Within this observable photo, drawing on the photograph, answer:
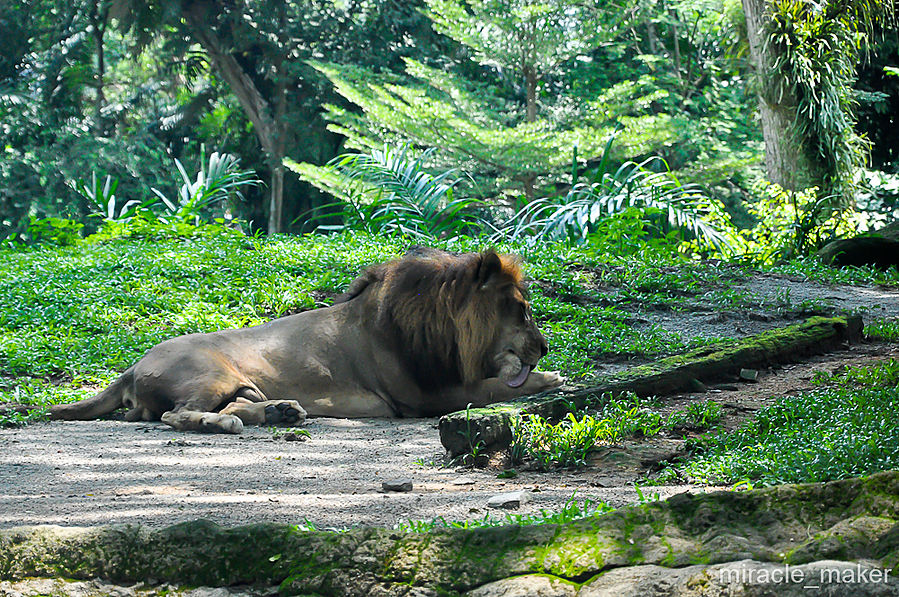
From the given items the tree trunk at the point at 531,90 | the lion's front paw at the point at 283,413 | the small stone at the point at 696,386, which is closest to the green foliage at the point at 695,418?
the small stone at the point at 696,386

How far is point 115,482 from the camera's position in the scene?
3998 millimetres

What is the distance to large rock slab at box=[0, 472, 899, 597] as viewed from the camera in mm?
2143

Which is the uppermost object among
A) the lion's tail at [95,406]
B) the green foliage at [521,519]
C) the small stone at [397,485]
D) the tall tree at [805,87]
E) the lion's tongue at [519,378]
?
the tall tree at [805,87]

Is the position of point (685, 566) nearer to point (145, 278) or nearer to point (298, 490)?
point (298, 490)

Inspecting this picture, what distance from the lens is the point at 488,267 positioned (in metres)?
5.64

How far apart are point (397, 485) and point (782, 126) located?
38.4 feet

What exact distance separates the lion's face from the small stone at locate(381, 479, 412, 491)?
196 centimetres

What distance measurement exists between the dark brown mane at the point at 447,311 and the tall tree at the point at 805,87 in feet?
30.7

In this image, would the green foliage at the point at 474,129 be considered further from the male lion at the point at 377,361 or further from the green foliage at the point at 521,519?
the green foliage at the point at 521,519

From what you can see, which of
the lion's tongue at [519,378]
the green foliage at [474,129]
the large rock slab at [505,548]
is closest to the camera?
the large rock slab at [505,548]

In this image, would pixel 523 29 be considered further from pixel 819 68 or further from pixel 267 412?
pixel 267 412

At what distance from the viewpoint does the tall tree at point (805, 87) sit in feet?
44.3

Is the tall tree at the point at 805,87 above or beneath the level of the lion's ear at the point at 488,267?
above

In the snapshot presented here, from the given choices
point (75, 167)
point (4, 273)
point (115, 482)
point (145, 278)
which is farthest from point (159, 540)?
point (75, 167)
